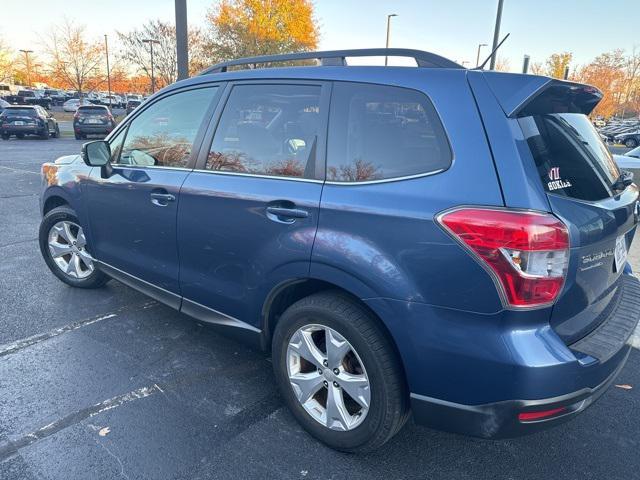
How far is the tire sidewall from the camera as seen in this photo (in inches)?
83.4

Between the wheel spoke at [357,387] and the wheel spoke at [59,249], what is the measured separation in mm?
3164

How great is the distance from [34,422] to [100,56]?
156ft

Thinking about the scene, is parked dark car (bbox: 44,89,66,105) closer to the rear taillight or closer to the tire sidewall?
the tire sidewall

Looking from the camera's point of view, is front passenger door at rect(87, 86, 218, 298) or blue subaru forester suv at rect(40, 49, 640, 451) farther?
front passenger door at rect(87, 86, 218, 298)

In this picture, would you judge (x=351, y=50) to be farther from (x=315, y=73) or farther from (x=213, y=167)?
(x=213, y=167)

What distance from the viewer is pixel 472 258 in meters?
1.81

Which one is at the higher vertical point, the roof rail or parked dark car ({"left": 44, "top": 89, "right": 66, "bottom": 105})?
parked dark car ({"left": 44, "top": 89, "right": 66, "bottom": 105})

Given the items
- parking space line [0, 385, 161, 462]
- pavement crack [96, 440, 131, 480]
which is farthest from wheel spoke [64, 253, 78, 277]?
pavement crack [96, 440, 131, 480]

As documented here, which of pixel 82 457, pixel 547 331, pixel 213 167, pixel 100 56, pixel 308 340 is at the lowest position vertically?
pixel 82 457

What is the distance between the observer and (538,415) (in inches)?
73.3

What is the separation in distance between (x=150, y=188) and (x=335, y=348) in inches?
68.8

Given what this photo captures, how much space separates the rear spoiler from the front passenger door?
5.82 feet

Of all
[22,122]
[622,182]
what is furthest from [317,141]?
[22,122]

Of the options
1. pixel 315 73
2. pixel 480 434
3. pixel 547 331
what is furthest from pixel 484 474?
pixel 315 73
